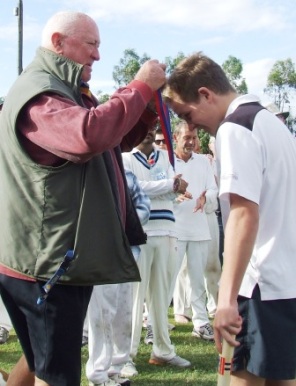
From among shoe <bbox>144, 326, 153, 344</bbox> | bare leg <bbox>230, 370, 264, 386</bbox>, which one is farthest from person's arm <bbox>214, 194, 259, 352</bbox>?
shoe <bbox>144, 326, 153, 344</bbox>

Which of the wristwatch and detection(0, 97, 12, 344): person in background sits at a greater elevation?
the wristwatch

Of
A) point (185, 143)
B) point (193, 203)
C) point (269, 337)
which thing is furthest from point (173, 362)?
point (269, 337)

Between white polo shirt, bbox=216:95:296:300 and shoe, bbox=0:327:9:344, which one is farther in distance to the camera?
shoe, bbox=0:327:9:344

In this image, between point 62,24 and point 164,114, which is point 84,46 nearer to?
point 62,24

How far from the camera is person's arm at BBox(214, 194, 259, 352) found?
2.54m

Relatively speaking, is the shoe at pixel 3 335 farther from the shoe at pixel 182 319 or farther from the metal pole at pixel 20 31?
the metal pole at pixel 20 31

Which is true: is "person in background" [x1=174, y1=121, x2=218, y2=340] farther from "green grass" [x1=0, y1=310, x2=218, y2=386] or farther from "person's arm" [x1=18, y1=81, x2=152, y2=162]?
"person's arm" [x1=18, y1=81, x2=152, y2=162]

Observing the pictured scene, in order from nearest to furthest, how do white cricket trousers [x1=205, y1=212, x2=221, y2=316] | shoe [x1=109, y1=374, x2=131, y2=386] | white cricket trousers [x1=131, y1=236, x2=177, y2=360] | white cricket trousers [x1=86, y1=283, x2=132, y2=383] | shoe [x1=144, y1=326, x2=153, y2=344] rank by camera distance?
white cricket trousers [x1=86, y1=283, x2=132, y2=383] → shoe [x1=109, y1=374, x2=131, y2=386] → white cricket trousers [x1=131, y1=236, x2=177, y2=360] → shoe [x1=144, y1=326, x2=153, y2=344] → white cricket trousers [x1=205, y1=212, x2=221, y2=316]

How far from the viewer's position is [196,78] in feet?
9.38

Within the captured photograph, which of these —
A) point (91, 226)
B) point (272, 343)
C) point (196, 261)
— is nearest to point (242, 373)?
point (272, 343)

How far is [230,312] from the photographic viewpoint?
254 cm

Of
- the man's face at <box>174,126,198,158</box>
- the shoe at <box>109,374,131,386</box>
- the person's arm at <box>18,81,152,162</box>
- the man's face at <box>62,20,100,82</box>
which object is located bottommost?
the shoe at <box>109,374,131,386</box>

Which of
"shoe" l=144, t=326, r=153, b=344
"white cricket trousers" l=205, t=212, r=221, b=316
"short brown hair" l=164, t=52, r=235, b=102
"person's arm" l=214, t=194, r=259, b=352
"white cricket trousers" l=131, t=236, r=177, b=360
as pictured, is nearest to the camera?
"person's arm" l=214, t=194, r=259, b=352

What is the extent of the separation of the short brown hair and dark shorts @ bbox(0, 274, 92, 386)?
100 centimetres
